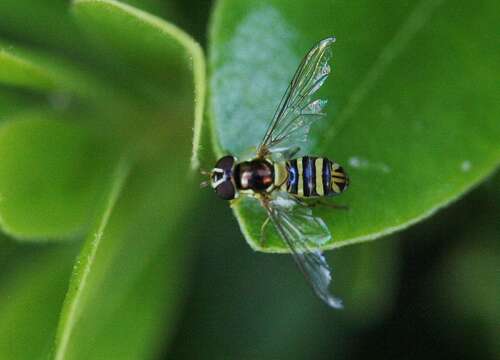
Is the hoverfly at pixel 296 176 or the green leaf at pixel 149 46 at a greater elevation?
the green leaf at pixel 149 46

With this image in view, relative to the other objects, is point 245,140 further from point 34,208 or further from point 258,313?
point 258,313

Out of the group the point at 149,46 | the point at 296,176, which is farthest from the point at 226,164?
the point at 149,46

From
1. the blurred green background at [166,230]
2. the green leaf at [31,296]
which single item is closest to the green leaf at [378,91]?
A: the blurred green background at [166,230]

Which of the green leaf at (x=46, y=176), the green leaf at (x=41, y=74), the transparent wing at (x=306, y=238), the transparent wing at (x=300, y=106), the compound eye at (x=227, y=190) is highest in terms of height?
the green leaf at (x=41, y=74)

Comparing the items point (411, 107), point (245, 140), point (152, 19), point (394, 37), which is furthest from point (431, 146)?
point (152, 19)

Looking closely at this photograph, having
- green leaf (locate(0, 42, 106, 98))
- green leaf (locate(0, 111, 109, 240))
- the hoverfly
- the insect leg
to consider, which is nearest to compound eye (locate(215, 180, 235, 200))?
the hoverfly

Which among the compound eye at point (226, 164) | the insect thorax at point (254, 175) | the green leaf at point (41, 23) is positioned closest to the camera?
the compound eye at point (226, 164)

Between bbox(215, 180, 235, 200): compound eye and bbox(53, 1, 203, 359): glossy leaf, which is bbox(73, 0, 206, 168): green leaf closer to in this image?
bbox(53, 1, 203, 359): glossy leaf

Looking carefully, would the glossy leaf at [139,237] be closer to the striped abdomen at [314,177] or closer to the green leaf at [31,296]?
the green leaf at [31,296]
